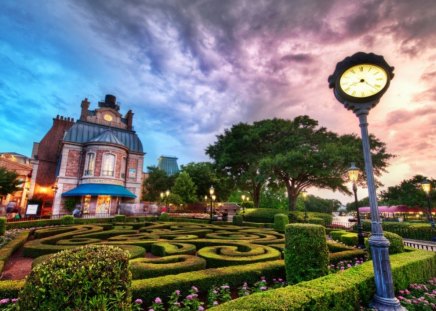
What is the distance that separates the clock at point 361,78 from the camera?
4.21 meters

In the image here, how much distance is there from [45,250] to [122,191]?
65.1 feet

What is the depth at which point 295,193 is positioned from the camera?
1056 inches

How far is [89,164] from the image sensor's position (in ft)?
90.1

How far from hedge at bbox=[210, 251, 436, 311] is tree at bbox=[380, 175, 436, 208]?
128 ft

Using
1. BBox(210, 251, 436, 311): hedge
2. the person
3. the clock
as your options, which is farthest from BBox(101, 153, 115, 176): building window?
the clock

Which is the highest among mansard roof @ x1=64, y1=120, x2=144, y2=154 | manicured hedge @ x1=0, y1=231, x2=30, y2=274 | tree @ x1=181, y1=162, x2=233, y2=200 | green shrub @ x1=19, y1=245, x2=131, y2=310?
mansard roof @ x1=64, y1=120, x2=144, y2=154

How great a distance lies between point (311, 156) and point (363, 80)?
19186mm

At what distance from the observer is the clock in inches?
166

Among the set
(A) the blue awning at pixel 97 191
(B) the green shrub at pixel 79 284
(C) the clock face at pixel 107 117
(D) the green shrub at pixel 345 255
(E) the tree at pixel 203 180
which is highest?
(C) the clock face at pixel 107 117

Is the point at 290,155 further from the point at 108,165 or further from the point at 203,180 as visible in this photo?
the point at 203,180

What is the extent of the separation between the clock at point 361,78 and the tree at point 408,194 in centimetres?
4148

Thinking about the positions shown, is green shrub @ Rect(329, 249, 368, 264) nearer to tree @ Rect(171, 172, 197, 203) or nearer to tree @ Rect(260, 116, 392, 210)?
tree @ Rect(260, 116, 392, 210)

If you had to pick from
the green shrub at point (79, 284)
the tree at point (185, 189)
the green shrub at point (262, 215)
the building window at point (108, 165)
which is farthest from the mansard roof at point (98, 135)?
the green shrub at point (79, 284)

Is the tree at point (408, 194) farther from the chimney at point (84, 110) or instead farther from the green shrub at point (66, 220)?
the chimney at point (84, 110)
